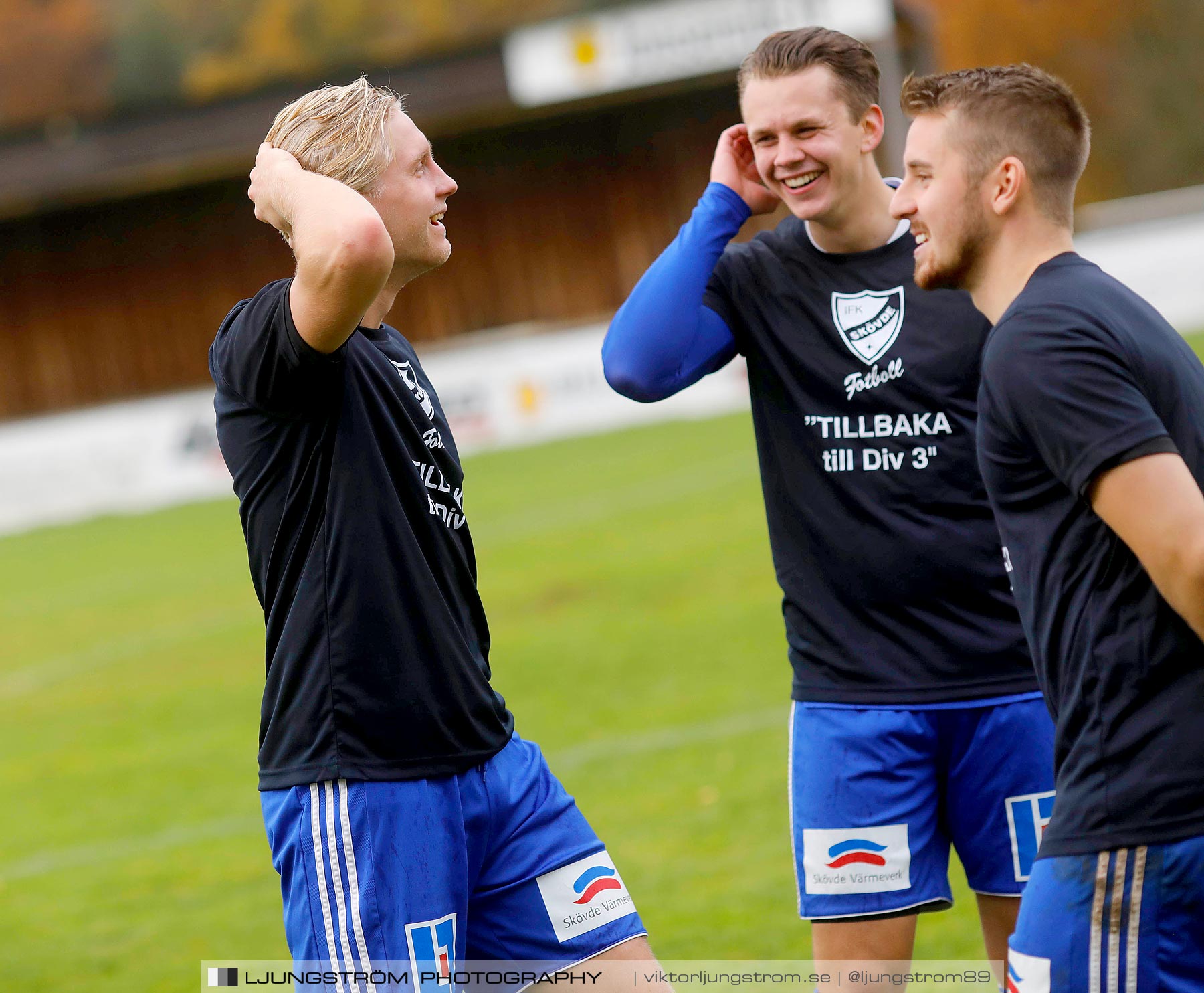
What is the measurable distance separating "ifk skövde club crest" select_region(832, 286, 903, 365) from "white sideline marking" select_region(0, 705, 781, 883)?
14.2 feet

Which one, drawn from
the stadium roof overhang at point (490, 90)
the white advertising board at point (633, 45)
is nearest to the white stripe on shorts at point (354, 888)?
the stadium roof overhang at point (490, 90)

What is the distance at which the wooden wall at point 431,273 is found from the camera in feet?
95.5

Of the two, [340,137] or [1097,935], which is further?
[340,137]

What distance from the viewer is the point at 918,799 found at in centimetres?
366

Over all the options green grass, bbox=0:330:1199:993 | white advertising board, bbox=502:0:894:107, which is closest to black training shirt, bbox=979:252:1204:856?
green grass, bbox=0:330:1199:993

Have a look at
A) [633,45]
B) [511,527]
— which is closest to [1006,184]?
[511,527]

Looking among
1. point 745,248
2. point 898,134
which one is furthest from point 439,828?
point 898,134

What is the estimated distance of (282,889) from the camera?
313 centimetres

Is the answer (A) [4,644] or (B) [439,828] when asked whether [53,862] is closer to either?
(B) [439,828]

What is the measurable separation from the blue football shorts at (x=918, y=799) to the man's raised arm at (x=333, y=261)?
5.26 ft

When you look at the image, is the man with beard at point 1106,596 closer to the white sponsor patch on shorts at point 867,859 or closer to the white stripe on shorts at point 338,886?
the white sponsor patch on shorts at point 867,859

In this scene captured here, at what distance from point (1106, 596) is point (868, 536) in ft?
3.70

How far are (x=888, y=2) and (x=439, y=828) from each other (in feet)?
79.1

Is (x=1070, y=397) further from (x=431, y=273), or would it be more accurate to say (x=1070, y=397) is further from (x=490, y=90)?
(x=431, y=273)
